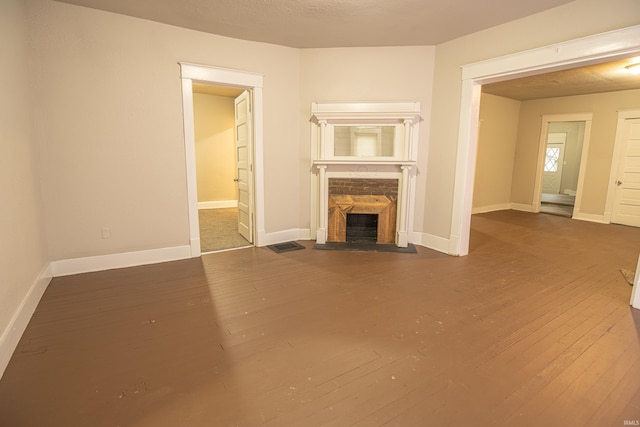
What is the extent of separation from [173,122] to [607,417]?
4.35m

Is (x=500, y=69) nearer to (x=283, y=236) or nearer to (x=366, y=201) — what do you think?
(x=366, y=201)

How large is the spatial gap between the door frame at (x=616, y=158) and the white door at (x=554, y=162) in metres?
5.06

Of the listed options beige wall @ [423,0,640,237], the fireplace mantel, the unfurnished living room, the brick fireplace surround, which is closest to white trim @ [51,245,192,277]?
the unfurnished living room

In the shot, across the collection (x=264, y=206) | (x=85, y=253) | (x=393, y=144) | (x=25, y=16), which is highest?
(x=25, y=16)

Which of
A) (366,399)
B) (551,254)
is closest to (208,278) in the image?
(366,399)

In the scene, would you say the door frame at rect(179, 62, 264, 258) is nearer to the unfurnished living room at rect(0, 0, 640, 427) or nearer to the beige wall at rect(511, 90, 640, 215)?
the unfurnished living room at rect(0, 0, 640, 427)

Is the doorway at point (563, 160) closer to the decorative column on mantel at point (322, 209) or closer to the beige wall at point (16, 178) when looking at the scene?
the decorative column on mantel at point (322, 209)

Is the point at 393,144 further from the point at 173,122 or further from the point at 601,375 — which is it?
the point at 601,375

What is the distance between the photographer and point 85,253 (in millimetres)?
3434

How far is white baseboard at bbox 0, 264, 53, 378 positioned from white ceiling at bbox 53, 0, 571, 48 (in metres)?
2.67

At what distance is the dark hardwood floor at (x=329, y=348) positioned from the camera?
1615 mm

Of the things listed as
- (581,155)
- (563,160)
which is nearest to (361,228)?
(581,155)

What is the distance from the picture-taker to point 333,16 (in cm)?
337

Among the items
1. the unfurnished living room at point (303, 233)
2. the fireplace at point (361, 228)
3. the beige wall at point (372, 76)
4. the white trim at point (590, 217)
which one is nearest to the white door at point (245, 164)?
the unfurnished living room at point (303, 233)
